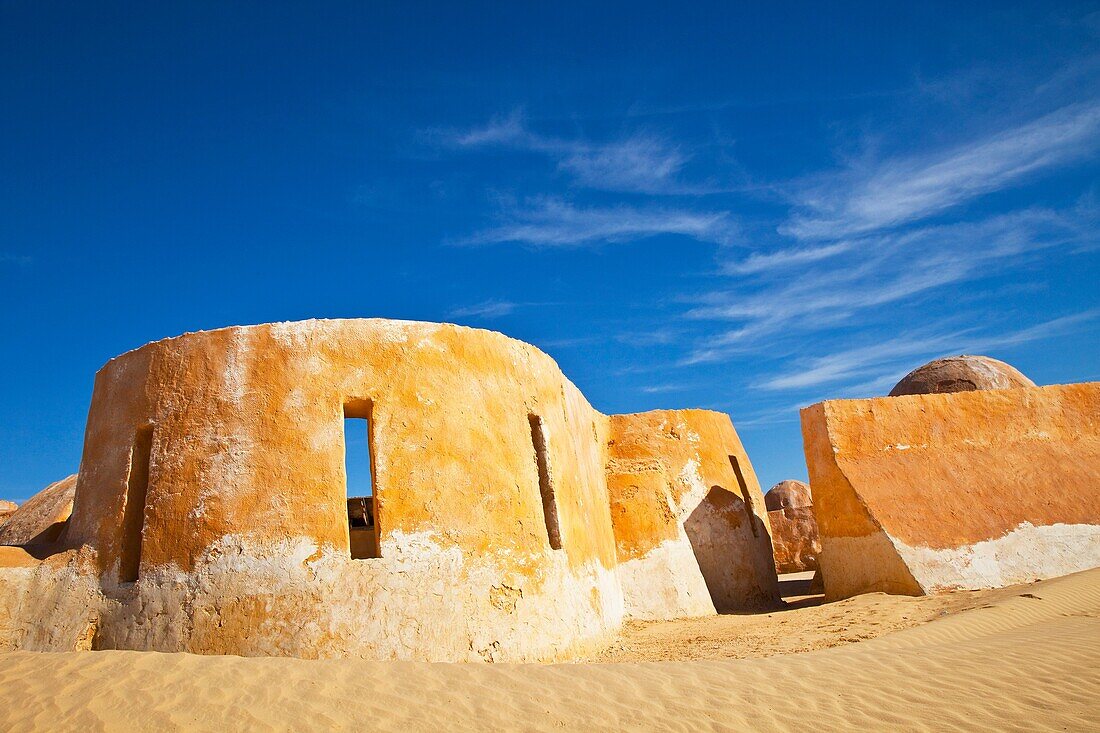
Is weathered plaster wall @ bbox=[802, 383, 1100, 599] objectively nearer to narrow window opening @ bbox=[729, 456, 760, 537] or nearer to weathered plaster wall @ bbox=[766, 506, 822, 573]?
narrow window opening @ bbox=[729, 456, 760, 537]

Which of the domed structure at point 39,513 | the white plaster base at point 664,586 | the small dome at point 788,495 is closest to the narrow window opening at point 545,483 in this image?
the white plaster base at point 664,586

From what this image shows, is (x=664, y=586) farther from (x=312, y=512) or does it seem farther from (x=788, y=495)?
(x=788, y=495)

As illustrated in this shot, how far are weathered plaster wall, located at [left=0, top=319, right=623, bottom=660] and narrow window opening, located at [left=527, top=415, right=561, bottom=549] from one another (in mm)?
195

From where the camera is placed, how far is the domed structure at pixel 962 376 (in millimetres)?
15867

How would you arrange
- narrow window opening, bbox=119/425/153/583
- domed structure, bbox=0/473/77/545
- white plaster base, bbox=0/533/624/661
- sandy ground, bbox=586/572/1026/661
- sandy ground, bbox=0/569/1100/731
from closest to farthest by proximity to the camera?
sandy ground, bbox=0/569/1100/731, white plaster base, bbox=0/533/624/661, narrow window opening, bbox=119/425/153/583, sandy ground, bbox=586/572/1026/661, domed structure, bbox=0/473/77/545

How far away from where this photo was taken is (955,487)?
1249 cm

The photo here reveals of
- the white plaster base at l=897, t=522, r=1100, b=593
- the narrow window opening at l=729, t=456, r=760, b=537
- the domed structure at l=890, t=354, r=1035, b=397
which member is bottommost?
the white plaster base at l=897, t=522, r=1100, b=593

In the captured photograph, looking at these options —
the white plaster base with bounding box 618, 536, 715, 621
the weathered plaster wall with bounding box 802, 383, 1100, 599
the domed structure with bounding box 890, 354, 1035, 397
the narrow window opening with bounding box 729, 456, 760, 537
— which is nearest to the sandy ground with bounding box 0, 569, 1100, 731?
the weathered plaster wall with bounding box 802, 383, 1100, 599

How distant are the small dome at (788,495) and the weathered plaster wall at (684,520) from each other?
8.65m

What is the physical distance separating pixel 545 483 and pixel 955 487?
7.71 metres

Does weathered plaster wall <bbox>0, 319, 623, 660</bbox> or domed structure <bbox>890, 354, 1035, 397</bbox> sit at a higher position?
domed structure <bbox>890, 354, 1035, 397</bbox>

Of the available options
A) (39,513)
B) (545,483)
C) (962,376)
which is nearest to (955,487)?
(962,376)

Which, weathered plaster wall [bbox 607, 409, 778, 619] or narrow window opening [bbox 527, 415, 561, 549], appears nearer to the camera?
narrow window opening [bbox 527, 415, 561, 549]

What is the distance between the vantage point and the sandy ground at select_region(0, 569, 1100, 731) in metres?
5.27
